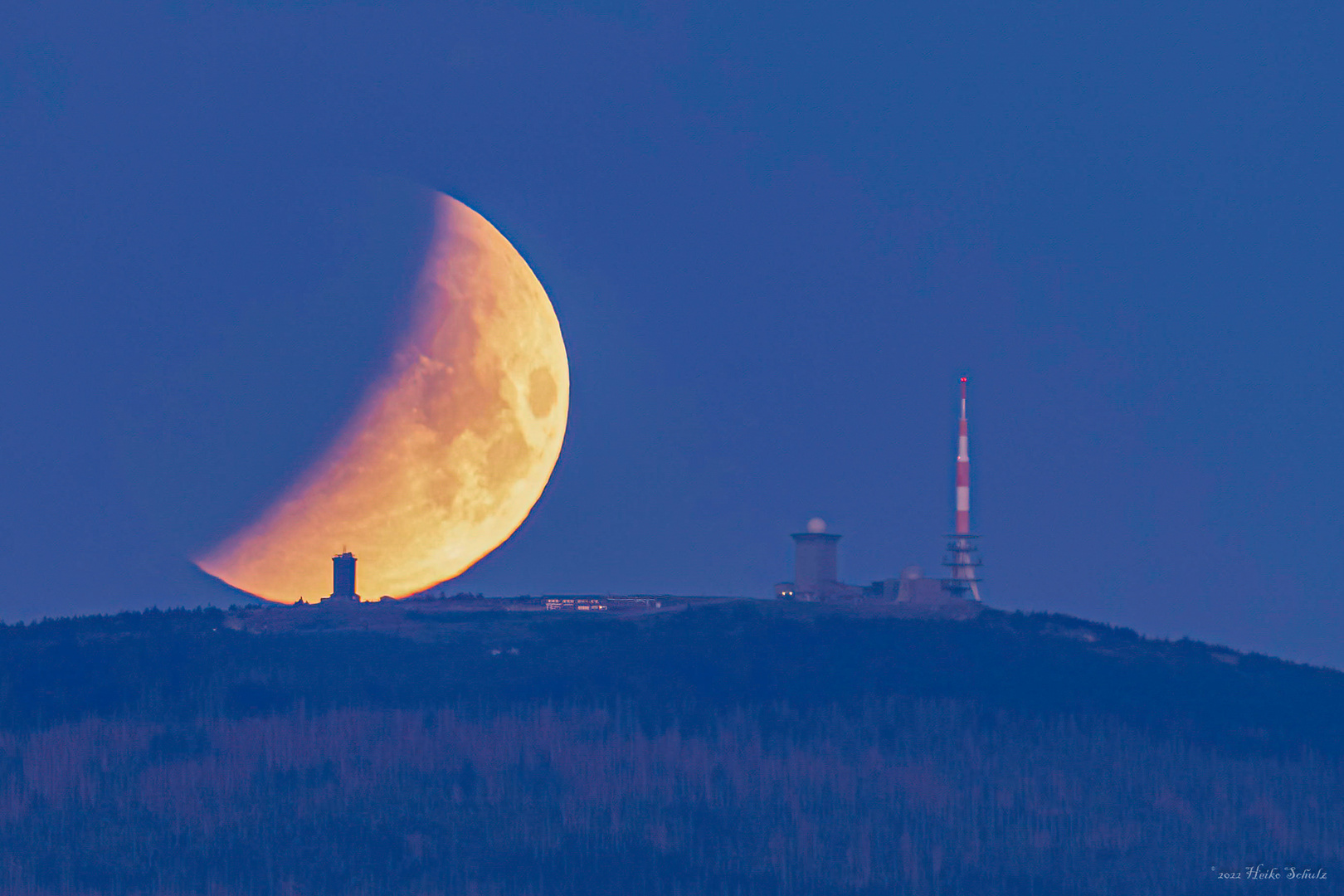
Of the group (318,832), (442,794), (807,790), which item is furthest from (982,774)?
(318,832)

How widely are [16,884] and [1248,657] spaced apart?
171ft

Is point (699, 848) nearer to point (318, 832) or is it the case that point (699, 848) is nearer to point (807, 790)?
point (807, 790)

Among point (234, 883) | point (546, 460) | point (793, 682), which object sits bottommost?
point (234, 883)

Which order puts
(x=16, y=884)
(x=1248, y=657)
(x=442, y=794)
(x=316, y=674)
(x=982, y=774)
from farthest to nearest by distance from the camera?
(x=1248, y=657), (x=316, y=674), (x=982, y=774), (x=442, y=794), (x=16, y=884)

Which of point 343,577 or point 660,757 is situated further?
point 343,577

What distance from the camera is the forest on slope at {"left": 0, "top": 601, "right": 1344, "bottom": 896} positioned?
45.4 meters

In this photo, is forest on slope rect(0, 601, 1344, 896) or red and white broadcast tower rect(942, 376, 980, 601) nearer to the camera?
forest on slope rect(0, 601, 1344, 896)

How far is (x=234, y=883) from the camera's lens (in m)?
42.5

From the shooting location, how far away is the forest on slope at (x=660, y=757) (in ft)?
149

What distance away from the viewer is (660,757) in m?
54.9

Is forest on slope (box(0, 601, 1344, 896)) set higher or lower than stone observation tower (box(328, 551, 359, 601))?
lower

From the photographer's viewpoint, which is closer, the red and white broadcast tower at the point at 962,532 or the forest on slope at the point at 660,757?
the forest on slope at the point at 660,757

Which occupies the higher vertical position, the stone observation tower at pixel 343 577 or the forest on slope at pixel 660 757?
the stone observation tower at pixel 343 577

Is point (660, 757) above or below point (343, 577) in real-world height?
below
